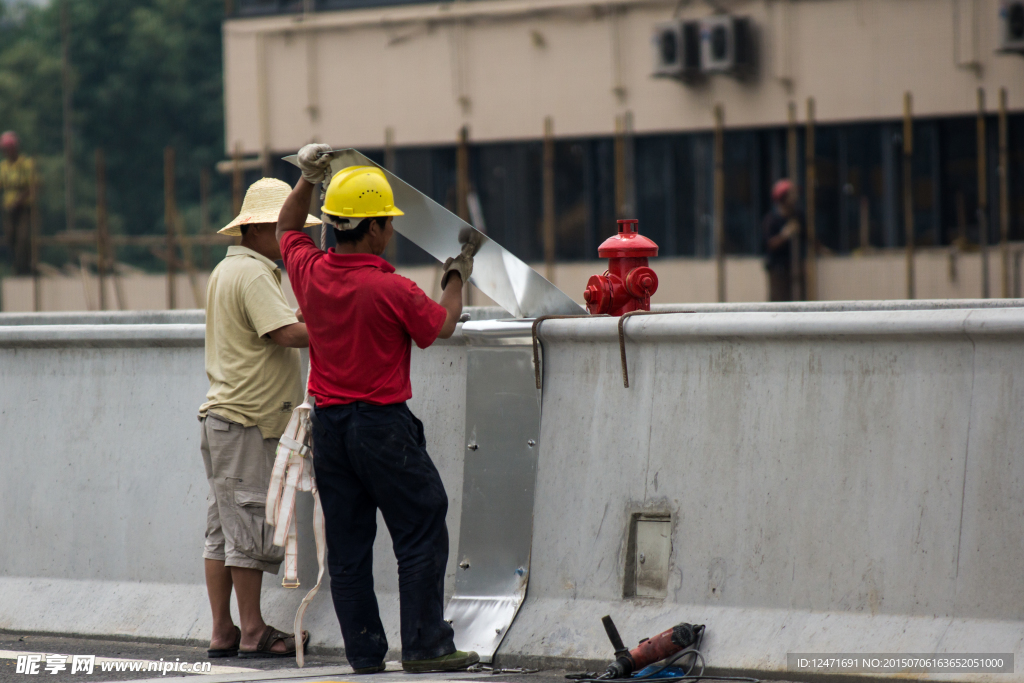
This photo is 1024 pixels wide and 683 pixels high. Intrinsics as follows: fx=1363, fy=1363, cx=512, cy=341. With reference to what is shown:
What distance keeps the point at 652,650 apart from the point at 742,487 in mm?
657

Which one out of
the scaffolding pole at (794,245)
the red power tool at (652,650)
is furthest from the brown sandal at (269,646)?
the scaffolding pole at (794,245)

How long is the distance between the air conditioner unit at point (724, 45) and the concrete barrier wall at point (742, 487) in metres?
16.0

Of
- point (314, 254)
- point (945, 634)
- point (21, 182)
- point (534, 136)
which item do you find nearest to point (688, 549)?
point (945, 634)

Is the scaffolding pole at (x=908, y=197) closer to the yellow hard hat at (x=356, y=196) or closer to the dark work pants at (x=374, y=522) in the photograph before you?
the yellow hard hat at (x=356, y=196)

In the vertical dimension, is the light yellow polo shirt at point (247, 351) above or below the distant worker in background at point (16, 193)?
below

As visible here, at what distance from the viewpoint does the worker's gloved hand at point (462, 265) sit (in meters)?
5.29

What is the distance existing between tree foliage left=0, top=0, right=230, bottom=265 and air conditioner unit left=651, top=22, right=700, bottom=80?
37.8m

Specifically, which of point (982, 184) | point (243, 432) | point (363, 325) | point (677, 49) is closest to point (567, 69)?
point (677, 49)

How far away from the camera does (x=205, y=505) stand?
597 cm

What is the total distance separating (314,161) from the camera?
5.36 m

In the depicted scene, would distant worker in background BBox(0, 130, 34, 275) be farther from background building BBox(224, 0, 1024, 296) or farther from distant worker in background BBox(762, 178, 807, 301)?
distant worker in background BBox(762, 178, 807, 301)

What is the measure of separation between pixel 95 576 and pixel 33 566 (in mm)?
354

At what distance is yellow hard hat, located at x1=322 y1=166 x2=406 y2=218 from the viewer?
5062 mm

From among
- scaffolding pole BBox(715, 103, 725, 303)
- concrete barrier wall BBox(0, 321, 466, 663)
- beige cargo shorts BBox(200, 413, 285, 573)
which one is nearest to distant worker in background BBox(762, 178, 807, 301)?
scaffolding pole BBox(715, 103, 725, 303)
